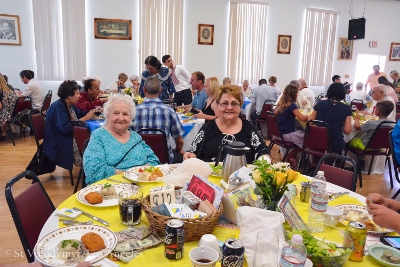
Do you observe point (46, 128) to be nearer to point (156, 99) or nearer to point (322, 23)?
point (156, 99)

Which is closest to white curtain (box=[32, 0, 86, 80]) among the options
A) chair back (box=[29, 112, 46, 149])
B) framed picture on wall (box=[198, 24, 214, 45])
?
framed picture on wall (box=[198, 24, 214, 45])

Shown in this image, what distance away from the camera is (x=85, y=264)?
3.63 feet

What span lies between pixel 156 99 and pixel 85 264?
8.67ft

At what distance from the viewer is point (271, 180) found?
1.47 metres

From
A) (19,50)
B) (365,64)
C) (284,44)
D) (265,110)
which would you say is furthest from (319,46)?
(19,50)

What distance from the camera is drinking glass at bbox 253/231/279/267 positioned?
1.12 m

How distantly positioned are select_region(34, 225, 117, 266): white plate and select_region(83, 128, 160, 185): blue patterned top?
91 cm

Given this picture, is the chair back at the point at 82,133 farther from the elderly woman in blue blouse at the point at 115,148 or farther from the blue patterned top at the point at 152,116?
the elderly woman in blue blouse at the point at 115,148

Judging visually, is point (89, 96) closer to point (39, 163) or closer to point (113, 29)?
Result: point (39, 163)

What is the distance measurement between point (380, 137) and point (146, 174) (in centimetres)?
356

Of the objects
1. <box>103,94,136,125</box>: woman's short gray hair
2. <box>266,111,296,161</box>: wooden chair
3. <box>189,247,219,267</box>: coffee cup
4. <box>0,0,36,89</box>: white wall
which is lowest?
<box>266,111,296,161</box>: wooden chair

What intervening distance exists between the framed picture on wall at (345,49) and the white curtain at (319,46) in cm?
27

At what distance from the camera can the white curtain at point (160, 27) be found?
28.5ft

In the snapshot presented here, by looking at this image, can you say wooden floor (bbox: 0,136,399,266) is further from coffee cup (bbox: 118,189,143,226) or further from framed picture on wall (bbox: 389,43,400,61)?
framed picture on wall (bbox: 389,43,400,61)
